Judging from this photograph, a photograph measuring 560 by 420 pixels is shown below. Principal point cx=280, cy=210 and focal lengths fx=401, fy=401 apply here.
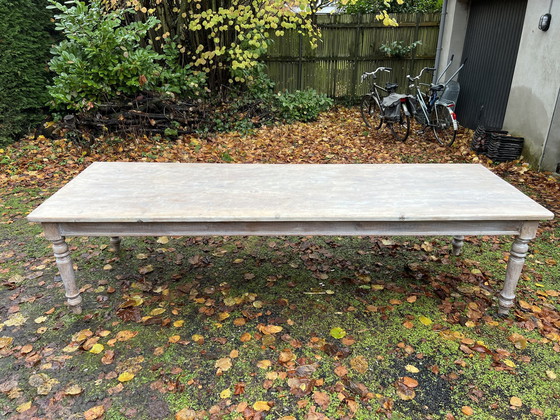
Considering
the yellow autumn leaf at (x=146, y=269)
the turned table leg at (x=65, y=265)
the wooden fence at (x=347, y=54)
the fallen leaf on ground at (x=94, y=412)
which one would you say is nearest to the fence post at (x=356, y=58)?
the wooden fence at (x=347, y=54)

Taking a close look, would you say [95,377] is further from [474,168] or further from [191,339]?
[474,168]

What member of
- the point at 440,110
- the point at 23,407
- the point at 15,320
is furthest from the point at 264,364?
the point at 440,110

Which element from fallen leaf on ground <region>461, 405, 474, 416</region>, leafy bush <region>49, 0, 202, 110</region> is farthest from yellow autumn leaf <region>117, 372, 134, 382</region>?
leafy bush <region>49, 0, 202, 110</region>

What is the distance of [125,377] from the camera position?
7.07 ft

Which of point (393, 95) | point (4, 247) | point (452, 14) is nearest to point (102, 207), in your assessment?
point (4, 247)

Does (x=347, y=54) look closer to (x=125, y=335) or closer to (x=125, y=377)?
(x=125, y=335)

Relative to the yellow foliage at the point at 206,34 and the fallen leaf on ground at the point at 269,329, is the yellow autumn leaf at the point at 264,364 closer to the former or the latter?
the fallen leaf on ground at the point at 269,329

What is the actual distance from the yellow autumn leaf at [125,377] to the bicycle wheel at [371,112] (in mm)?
6616

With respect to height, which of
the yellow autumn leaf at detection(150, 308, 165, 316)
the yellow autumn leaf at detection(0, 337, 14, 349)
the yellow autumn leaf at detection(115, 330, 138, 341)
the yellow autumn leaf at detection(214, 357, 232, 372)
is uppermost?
the yellow autumn leaf at detection(0, 337, 14, 349)

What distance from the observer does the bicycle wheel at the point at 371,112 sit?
26.0 feet

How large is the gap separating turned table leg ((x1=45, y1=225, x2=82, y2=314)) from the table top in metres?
→ 0.13

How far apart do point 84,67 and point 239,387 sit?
18.3 feet

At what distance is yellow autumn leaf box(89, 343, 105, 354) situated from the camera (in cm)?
234

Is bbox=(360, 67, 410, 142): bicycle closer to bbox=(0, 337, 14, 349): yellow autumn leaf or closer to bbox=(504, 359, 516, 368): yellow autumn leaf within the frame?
bbox=(504, 359, 516, 368): yellow autumn leaf
